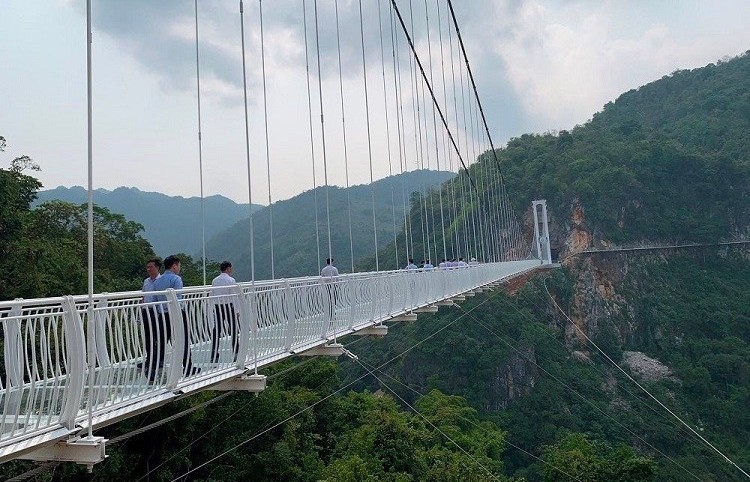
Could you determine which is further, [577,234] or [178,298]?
[577,234]

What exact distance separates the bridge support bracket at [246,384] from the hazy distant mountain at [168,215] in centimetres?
6019

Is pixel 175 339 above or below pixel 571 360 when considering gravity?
above

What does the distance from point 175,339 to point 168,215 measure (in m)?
76.1

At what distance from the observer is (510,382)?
31.9 metres

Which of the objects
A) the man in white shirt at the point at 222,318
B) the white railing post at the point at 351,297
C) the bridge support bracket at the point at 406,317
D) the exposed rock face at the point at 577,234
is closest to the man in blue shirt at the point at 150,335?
the man in white shirt at the point at 222,318

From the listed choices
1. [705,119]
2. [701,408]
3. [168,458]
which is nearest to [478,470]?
[168,458]

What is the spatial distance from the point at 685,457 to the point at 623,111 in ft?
137

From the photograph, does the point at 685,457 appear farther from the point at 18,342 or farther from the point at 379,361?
the point at 18,342

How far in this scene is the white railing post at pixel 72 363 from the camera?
7.96ft

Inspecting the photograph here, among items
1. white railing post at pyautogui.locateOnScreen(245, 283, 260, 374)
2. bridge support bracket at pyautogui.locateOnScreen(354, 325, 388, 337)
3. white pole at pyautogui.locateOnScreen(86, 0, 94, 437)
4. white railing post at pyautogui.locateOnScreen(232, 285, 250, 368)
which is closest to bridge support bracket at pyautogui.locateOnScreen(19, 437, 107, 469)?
white pole at pyautogui.locateOnScreen(86, 0, 94, 437)

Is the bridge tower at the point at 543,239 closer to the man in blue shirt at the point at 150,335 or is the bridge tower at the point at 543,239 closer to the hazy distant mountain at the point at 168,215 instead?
the hazy distant mountain at the point at 168,215

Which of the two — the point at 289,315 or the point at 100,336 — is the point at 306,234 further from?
the point at 100,336

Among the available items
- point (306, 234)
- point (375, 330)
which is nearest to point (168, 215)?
point (306, 234)

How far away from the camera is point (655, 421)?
29.2 m
